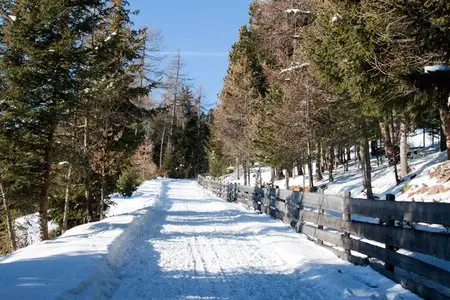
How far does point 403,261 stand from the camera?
6.14 meters

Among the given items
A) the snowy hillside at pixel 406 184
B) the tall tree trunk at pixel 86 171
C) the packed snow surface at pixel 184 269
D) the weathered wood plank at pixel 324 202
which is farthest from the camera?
the snowy hillside at pixel 406 184

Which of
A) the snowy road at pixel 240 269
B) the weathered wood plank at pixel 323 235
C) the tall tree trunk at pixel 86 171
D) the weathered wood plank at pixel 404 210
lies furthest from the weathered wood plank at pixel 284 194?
the tall tree trunk at pixel 86 171

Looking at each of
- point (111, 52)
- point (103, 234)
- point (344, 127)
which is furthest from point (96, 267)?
point (344, 127)

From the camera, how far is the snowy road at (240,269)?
638 cm

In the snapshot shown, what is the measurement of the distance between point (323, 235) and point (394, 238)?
3.21 metres

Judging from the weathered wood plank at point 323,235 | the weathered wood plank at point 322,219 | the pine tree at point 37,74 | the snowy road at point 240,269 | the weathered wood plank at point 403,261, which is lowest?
the snowy road at point 240,269

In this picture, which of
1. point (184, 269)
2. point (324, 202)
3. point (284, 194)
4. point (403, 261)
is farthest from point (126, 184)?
point (403, 261)

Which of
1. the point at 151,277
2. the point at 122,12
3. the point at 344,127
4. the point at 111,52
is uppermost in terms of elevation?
the point at 122,12

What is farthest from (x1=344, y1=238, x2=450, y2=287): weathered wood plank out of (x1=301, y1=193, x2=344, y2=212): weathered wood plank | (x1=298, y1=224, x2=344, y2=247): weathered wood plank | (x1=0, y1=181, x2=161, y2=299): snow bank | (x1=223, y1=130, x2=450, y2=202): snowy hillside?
(x1=0, y1=181, x2=161, y2=299): snow bank

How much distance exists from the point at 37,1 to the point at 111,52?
3.12m

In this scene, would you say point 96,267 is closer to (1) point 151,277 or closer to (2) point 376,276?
(1) point 151,277

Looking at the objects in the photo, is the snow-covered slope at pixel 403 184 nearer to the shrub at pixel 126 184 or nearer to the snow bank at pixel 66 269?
the snow bank at pixel 66 269

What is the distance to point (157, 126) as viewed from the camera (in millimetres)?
67500

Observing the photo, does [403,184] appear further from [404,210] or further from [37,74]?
[37,74]
